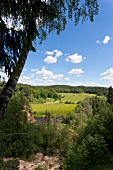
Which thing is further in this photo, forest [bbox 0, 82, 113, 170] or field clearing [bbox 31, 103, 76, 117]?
field clearing [bbox 31, 103, 76, 117]

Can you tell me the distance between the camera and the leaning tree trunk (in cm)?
372

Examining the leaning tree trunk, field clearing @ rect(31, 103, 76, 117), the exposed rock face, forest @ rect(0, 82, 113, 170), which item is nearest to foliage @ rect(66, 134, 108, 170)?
forest @ rect(0, 82, 113, 170)

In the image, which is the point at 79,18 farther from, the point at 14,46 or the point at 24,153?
the point at 24,153

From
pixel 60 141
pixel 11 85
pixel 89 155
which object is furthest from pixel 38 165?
pixel 11 85

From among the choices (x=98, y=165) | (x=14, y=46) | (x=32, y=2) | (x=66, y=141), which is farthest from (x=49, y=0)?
(x=66, y=141)

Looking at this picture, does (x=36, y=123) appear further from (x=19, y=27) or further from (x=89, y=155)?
(x=19, y=27)

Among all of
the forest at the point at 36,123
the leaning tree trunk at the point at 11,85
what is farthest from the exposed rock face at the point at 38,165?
the leaning tree trunk at the point at 11,85

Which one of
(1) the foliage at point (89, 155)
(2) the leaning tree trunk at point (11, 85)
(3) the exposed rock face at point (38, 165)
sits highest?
(2) the leaning tree trunk at point (11, 85)

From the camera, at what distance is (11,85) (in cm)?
389

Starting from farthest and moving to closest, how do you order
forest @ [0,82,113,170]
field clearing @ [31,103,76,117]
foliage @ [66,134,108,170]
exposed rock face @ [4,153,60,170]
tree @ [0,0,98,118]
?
field clearing @ [31,103,76,117] < forest @ [0,82,113,170] < foliage @ [66,134,108,170] < exposed rock face @ [4,153,60,170] < tree @ [0,0,98,118]

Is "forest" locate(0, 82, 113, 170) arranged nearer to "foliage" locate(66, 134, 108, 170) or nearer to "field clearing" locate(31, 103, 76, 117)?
"foliage" locate(66, 134, 108, 170)

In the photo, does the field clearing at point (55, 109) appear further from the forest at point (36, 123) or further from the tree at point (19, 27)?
the tree at point (19, 27)

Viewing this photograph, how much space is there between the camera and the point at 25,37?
380cm

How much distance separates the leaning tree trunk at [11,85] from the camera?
12.2 ft
